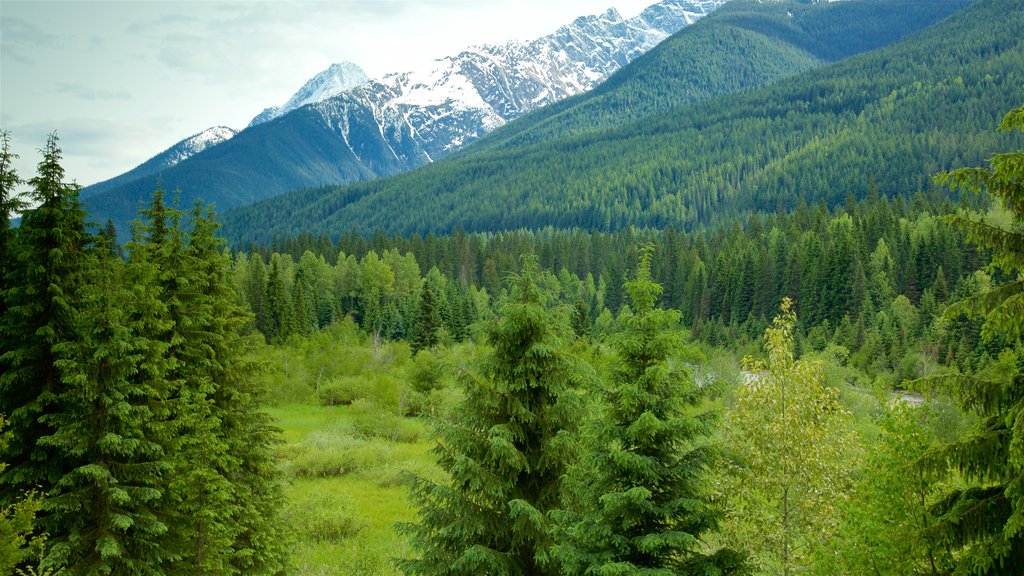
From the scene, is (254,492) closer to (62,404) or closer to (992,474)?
(62,404)

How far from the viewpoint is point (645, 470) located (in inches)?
527

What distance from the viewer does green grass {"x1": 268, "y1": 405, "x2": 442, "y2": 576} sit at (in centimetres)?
3278

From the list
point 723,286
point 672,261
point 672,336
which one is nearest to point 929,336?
point 723,286

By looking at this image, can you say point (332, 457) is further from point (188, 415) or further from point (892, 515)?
point (892, 515)

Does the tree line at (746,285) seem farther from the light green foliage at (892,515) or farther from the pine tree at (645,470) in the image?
the light green foliage at (892,515)

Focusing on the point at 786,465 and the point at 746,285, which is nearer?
the point at 786,465

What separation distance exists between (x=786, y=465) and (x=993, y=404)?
806 cm

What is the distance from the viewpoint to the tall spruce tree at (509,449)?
15688 mm

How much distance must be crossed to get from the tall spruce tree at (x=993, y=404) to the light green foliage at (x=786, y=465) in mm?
6749

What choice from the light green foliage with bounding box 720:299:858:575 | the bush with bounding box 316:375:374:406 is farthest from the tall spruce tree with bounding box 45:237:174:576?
the bush with bounding box 316:375:374:406

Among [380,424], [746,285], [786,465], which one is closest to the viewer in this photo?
[786,465]

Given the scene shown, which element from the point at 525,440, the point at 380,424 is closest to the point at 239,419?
the point at 525,440

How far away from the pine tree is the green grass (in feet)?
17.0

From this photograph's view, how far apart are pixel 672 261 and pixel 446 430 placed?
410 ft
